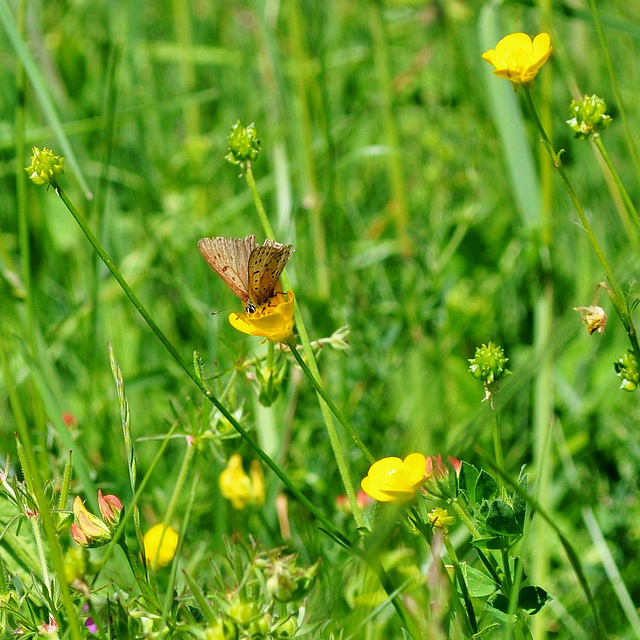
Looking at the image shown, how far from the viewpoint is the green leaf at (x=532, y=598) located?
92 cm

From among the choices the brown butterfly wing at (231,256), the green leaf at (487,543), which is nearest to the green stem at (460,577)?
the green leaf at (487,543)

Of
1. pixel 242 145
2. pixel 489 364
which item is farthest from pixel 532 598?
pixel 242 145

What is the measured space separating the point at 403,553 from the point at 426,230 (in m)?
1.47

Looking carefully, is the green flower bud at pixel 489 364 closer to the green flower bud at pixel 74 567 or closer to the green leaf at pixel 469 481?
the green leaf at pixel 469 481

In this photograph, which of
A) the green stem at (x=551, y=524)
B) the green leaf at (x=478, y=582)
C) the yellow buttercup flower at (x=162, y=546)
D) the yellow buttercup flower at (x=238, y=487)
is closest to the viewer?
the green stem at (x=551, y=524)

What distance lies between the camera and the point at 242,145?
1041mm

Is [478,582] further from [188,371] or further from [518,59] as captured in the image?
[518,59]

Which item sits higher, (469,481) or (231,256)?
(231,256)

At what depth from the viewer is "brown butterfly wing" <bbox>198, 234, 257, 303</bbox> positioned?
1010mm

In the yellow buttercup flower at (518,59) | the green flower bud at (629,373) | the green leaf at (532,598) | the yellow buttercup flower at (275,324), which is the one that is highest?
the yellow buttercup flower at (518,59)

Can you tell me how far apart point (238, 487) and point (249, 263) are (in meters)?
0.51

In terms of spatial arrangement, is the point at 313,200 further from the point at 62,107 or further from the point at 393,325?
the point at 62,107

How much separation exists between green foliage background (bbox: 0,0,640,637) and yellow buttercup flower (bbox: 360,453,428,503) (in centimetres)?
10

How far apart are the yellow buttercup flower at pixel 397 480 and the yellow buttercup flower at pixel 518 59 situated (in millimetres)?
456
